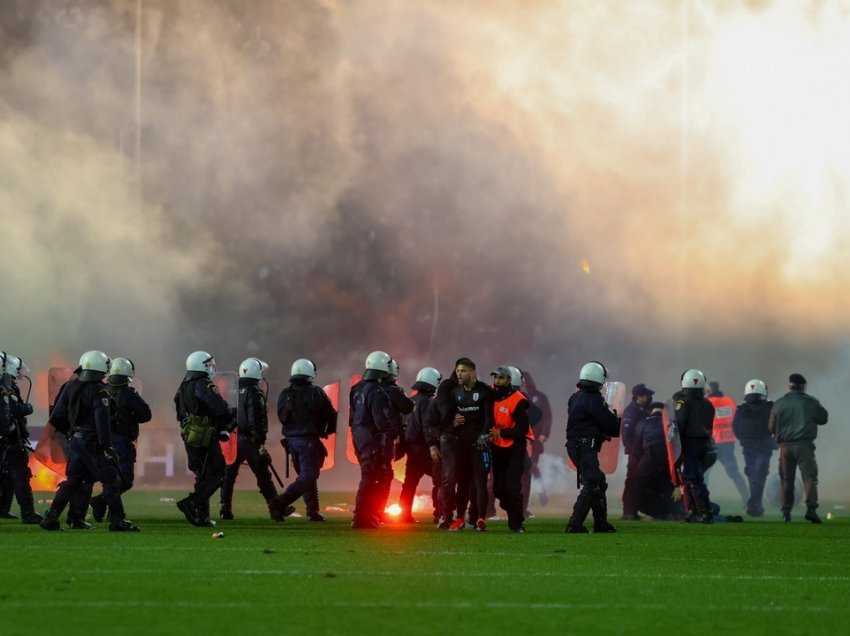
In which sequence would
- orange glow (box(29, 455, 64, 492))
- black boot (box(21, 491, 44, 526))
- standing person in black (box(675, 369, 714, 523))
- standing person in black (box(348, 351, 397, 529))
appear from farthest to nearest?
orange glow (box(29, 455, 64, 492)), standing person in black (box(675, 369, 714, 523)), black boot (box(21, 491, 44, 526)), standing person in black (box(348, 351, 397, 529))

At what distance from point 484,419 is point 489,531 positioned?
4.25ft

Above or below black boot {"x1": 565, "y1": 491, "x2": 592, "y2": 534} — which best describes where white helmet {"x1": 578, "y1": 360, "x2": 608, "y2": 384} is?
above

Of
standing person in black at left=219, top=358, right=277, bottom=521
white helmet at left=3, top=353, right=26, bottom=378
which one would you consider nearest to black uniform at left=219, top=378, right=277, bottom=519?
standing person in black at left=219, top=358, right=277, bottom=521

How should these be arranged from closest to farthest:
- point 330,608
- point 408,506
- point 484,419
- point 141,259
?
point 330,608 < point 484,419 < point 408,506 < point 141,259

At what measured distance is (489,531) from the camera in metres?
18.2

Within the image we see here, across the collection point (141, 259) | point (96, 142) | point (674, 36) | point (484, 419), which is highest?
point (674, 36)

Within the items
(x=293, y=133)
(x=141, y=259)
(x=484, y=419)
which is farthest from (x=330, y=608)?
(x=293, y=133)

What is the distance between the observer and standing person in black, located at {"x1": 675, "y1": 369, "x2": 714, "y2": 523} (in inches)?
858

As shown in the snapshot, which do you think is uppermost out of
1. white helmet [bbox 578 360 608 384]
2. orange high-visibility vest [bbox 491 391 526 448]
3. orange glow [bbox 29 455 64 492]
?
white helmet [bbox 578 360 608 384]

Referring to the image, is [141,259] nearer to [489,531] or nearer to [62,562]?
[489,531]

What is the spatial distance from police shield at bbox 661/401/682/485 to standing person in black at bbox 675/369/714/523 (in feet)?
0.55

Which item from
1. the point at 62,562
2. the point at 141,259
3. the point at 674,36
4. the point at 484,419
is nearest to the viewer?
the point at 62,562

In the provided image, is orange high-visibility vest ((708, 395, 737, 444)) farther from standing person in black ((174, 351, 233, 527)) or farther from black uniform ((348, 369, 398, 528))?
standing person in black ((174, 351, 233, 527))

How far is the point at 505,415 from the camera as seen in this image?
18047 mm
